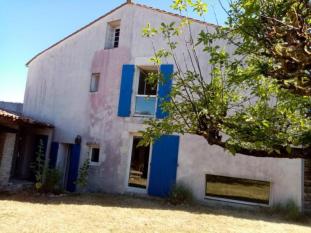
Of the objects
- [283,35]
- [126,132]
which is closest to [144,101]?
[126,132]

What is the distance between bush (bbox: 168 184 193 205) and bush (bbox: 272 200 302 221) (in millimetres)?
2981

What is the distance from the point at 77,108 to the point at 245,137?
12.7 m

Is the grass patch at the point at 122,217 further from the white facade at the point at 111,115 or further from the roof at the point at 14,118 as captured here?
the roof at the point at 14,118

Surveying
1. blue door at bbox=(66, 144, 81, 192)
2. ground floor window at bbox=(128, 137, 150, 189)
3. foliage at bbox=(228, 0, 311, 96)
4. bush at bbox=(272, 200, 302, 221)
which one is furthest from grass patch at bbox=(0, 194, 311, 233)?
foliage at bbox=(228, 0, 311, 96)

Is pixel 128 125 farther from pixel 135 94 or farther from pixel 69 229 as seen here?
pixel 69 229

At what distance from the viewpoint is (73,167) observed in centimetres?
1554

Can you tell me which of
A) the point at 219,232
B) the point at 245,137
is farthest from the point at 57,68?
the point at 245,137

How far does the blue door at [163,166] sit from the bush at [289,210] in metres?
3.82

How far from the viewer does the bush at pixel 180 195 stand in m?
12.4

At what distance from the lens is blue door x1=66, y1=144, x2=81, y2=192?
15376 mm

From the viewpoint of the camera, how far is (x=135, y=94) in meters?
14.6

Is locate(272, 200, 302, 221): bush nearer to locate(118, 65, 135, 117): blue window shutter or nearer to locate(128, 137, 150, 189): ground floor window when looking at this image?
locate(128, 137, 150, 189): ground floor window

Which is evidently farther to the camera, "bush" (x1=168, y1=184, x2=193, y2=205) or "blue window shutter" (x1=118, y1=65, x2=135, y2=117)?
"blue window shutter" (x1=118, y1=65, x2=135, y2=117)

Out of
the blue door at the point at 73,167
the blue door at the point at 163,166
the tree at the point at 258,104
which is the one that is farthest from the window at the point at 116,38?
the tree at the point at 258,104
